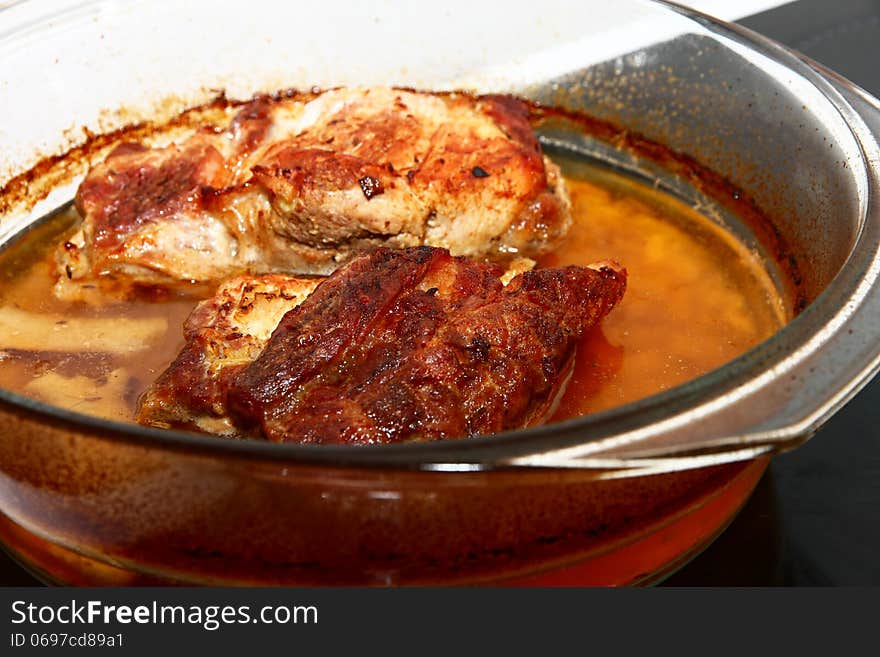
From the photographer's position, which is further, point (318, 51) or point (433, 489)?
point (318, 51)

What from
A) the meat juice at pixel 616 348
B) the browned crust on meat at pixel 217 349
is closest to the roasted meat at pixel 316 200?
the meat juice at pixel 616 348

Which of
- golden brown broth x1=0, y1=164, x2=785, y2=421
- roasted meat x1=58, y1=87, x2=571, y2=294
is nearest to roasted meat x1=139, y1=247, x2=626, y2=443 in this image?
golden brown broth x1=0, y1=164, x2=785, y2=421

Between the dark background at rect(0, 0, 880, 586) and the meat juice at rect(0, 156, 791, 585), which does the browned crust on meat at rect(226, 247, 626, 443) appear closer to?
the meat juice at rect(0, 156, 791, 585)

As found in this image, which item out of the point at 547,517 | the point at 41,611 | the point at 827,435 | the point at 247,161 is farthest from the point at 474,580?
the point at 247,161

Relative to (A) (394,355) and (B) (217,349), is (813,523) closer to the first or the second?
(A) (394,355)

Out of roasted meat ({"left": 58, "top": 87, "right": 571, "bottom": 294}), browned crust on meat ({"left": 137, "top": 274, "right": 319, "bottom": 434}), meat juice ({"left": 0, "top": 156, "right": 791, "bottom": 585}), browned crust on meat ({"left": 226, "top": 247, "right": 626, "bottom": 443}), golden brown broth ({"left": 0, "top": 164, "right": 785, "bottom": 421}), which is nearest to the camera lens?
meat juice ({"left": 0, "top": 156, "right": 791, "bottom": 585})

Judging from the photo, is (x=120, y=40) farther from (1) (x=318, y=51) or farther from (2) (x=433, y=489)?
(2) (x=433, y=489)

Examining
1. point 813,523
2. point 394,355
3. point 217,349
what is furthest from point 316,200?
point 813,523

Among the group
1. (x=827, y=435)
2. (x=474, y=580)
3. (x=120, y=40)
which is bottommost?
(x=827, y=435)
